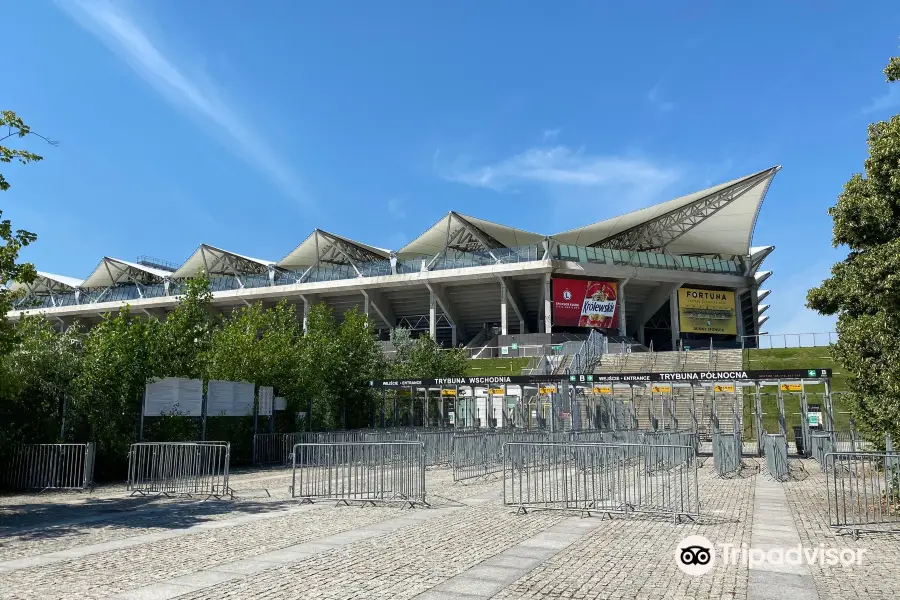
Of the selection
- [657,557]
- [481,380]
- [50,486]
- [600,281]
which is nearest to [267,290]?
[600,281]

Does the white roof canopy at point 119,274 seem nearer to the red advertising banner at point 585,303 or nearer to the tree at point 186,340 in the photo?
the red advertising banner at point 585,303

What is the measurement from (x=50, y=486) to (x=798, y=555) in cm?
1595

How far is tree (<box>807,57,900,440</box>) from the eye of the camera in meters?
10.1

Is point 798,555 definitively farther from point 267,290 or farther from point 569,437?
point 267,290

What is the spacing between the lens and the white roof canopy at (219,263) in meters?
70.2

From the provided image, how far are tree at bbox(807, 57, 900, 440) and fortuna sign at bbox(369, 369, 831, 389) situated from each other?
8.85m

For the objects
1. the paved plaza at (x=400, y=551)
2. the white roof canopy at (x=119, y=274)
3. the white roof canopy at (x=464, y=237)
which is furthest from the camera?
the white roof canopy at (x=119, y=274)

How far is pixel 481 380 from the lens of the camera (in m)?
28.0

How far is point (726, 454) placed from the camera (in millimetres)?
17453

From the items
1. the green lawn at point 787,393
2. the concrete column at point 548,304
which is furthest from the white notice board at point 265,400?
the concrete column at point 548,304

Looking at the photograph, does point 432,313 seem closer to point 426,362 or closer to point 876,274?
point 426,362

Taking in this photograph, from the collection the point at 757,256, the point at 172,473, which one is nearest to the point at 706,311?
the point at 757,256

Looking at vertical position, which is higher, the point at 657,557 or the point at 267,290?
the point at 267,290

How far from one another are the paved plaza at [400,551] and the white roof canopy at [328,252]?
51304 mm
